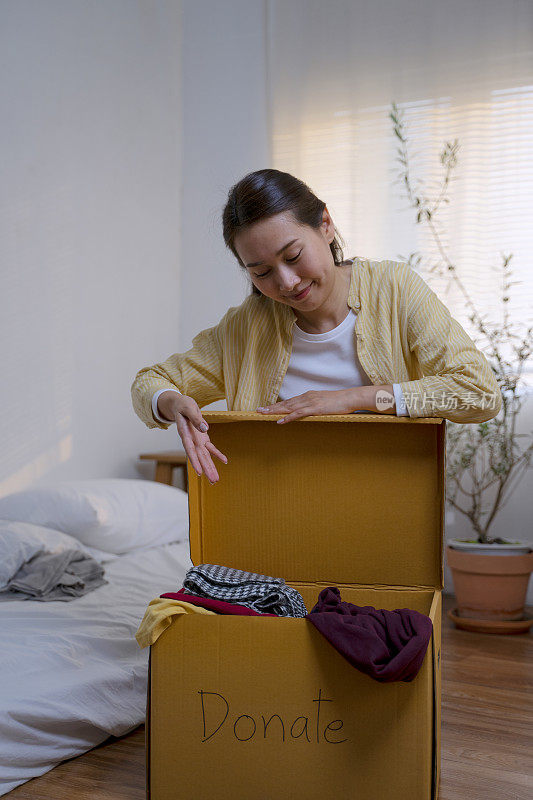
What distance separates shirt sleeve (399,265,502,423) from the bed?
0.79 m

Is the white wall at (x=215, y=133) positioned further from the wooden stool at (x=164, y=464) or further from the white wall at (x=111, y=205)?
the wooden stool at (x=164, y=464)

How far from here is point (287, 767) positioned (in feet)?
3.01

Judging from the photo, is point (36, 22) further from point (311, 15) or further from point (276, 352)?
point (276, 352)

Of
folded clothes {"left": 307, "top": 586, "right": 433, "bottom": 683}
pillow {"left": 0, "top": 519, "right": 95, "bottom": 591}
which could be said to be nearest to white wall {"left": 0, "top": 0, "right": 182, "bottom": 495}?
pillow {"left": 0, "top": 519, "right": 95, "bottom": 591}

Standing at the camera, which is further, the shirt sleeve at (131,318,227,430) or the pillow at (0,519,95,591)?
the pillow at (0,519,95,591)

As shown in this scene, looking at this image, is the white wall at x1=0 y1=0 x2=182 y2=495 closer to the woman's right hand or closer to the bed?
the bed

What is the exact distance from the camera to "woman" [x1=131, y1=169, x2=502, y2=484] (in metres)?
1.12

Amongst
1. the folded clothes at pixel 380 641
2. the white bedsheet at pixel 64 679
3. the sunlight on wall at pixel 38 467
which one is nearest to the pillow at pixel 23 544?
the white bedsheet at pixel 64 679

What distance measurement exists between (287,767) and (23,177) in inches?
81.8

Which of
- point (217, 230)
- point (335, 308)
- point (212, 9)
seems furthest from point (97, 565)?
point (212, 9)

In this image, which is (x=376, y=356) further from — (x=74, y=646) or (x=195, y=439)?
(x=74, y=646)

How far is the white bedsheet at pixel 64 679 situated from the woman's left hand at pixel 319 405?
0.63 meters

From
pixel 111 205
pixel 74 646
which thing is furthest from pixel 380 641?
pixel 111 205

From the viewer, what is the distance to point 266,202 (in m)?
1.18
